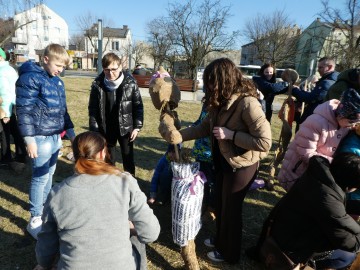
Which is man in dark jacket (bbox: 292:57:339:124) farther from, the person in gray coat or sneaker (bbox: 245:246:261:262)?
the person in gray coat

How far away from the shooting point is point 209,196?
9.84 ft

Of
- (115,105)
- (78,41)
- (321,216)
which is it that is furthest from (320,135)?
(78,41)

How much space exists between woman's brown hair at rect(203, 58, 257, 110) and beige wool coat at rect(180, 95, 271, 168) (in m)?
0.06

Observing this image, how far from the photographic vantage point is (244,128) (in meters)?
1.99

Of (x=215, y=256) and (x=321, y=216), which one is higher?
(x=321, y=216)

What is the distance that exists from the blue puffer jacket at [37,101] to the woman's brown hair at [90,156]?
1.13m

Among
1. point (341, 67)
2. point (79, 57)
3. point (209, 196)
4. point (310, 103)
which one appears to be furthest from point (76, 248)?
point (79, 57)

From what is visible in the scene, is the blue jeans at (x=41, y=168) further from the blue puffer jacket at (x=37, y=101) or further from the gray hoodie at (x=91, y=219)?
the gray hoodie at (x=91, y=219)

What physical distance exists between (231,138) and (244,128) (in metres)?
0.12

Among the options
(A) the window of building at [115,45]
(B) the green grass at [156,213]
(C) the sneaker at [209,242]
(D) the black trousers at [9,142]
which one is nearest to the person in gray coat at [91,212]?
(B) the green grass at [156,213]

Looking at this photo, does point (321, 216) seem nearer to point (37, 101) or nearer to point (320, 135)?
point (320, 135)

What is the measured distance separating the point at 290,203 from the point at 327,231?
0.31 m

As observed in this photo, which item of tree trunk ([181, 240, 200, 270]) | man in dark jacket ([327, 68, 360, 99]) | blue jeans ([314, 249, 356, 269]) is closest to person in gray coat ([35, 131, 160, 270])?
tree trunk ([181, 240, 200, 270])

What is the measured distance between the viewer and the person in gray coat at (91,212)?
1.39m
